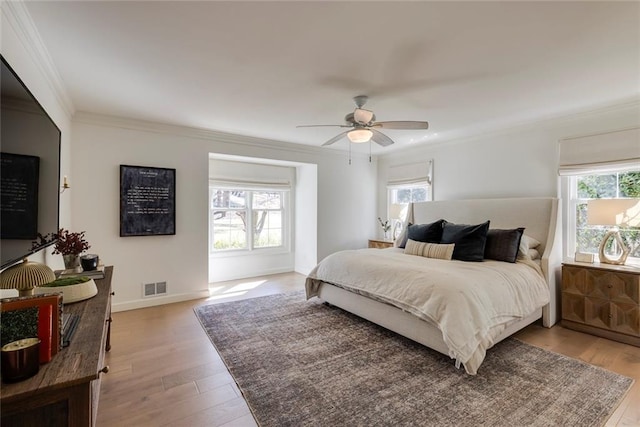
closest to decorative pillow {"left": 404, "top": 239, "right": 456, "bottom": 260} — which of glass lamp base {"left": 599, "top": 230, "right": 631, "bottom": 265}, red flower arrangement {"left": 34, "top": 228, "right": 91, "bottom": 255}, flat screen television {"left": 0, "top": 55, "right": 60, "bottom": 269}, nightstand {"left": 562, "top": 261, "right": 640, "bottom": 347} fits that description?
nightstand {"left": 562, "top": 261, "right": 640, "bottom": 347}

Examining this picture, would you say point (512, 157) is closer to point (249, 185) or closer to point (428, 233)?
point (428, 233)

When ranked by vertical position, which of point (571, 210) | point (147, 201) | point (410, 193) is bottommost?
point (571, 210)

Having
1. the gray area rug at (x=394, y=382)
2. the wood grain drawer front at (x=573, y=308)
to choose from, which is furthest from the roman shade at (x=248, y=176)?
the wood grain drawer front at (x=573, y=308)

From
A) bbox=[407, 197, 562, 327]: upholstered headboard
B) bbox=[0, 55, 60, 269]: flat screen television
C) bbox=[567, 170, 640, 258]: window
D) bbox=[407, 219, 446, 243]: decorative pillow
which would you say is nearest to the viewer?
bbox=[0, 55, 60, 269]: flat screen television

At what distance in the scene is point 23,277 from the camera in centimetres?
142

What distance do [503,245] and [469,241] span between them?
35 cm

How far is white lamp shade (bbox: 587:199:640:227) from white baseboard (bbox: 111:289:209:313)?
4808 mm

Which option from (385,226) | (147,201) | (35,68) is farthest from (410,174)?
(35,68)

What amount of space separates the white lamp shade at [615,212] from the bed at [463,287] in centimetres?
39

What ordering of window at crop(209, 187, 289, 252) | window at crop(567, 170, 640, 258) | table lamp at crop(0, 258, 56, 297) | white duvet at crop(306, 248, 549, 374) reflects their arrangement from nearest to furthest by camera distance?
table lamp at crop(0, 258, 56, 297)
white duvet at crop(306, 248, 549, 374)
window at crop(567, 170, 640, 258)
window at crop(209, 187, 289, 252)

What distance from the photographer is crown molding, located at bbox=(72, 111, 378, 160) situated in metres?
3.59

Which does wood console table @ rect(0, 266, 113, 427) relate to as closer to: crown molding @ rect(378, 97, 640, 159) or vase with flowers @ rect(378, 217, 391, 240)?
crown molding @ rect(378, 97, 640, 159)

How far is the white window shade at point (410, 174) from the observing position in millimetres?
5121

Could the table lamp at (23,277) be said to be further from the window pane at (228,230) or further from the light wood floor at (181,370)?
the window pane at (228,230)
